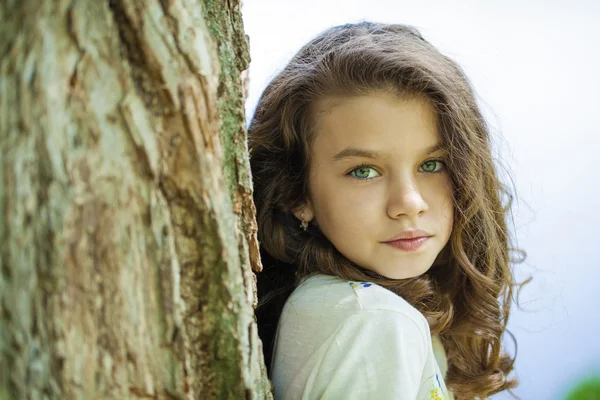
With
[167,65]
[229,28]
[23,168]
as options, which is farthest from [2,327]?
[229,28]

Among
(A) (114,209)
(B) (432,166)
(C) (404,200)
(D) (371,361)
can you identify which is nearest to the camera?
(A) (114,209)

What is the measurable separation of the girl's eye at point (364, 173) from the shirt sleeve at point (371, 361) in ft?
1.16

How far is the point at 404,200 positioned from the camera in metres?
1.29

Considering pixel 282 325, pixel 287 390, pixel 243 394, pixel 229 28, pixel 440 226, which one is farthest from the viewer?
pixel 440 226

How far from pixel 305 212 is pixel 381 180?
0.24 m

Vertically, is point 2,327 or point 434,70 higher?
point 434,70

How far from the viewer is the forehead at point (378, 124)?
51.3 inches

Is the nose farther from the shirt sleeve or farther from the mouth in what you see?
the shirt sleeve

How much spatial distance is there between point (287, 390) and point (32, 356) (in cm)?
63

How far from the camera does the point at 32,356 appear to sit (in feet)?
1.93

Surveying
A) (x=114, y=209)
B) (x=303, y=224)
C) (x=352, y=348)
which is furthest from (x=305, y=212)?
(x=114, y=209)

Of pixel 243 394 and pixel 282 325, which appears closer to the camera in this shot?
pixel 243 394

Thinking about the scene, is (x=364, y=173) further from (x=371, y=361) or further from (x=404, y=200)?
(x=371, y=361)

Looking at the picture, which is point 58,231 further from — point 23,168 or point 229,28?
point 229,28
